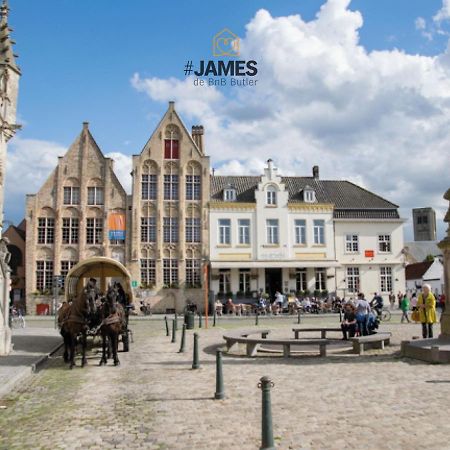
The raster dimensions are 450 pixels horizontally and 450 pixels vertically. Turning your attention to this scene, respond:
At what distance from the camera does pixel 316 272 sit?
42.5 m

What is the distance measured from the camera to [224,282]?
4156 cm

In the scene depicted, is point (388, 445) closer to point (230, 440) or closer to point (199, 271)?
point (230, 440)

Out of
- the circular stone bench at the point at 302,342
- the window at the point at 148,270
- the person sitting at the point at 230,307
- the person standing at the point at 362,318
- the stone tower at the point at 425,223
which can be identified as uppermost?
the stone tower at the point at 425,223

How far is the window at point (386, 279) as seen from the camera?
43406 mm

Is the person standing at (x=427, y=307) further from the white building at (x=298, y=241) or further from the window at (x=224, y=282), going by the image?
the window at (x=224, y=282)

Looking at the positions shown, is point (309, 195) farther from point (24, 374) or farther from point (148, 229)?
point (24, 374)

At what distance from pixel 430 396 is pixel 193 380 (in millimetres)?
4513

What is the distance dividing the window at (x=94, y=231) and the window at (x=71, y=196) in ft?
6.34

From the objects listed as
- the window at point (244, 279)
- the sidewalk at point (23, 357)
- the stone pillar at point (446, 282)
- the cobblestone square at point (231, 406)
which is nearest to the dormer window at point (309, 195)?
the window at point (244, 279)

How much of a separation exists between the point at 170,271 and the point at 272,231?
9234 millimetres

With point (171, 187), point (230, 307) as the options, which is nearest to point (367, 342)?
point (230, 307)

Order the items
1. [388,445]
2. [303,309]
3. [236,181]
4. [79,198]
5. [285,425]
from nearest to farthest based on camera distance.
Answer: [388,445] → [285,425] → [303,309] → [79,198] → [236,181]

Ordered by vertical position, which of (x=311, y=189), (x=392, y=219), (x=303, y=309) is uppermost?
(x=311, y=189)

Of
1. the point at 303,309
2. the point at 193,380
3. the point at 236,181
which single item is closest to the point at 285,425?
the point at 193,380
